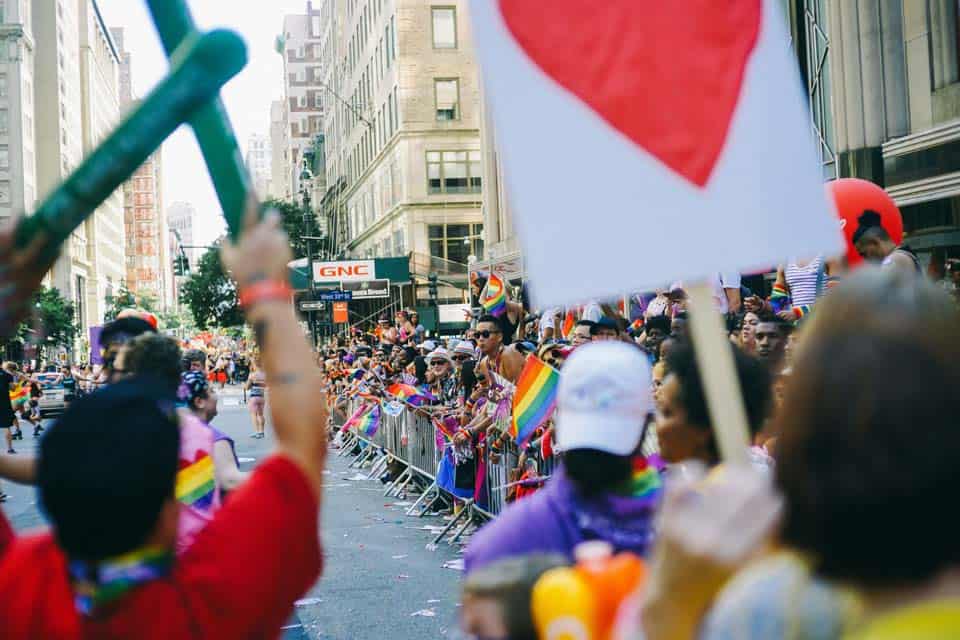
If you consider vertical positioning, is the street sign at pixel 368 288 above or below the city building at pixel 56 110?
below

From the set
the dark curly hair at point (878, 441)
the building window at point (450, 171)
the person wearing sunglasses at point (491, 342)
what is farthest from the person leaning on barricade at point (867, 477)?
the building window at point (450, 171)

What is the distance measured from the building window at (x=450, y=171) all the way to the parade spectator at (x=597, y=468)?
55770 mm

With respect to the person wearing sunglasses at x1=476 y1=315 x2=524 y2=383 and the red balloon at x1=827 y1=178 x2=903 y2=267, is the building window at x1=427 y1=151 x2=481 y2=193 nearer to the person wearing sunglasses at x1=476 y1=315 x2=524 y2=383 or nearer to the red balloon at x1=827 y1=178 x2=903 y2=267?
the person wearing sunglasses at x1=476 y1=315 x2=524 y2=383

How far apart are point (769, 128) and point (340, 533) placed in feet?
34.9

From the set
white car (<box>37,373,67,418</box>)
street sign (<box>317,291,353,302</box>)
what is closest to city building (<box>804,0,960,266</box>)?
street sign (<box>317,291,353,302</box>)

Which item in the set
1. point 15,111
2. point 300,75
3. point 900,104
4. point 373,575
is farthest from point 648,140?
point 300,75

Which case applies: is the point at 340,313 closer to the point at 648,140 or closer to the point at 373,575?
the point at 373,575

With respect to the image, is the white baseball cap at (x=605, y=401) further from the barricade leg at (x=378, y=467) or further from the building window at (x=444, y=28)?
the building window at (x=444, y=28)

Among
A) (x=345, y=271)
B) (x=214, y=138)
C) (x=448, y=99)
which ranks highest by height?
(x=448, y=99)

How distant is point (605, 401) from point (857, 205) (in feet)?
16.8

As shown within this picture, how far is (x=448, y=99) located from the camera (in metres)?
58.2

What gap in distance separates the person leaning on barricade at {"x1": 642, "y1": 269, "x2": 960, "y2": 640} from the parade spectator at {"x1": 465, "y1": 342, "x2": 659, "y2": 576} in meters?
1.15

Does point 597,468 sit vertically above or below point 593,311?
below

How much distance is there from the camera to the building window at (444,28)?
57500 millimetres
